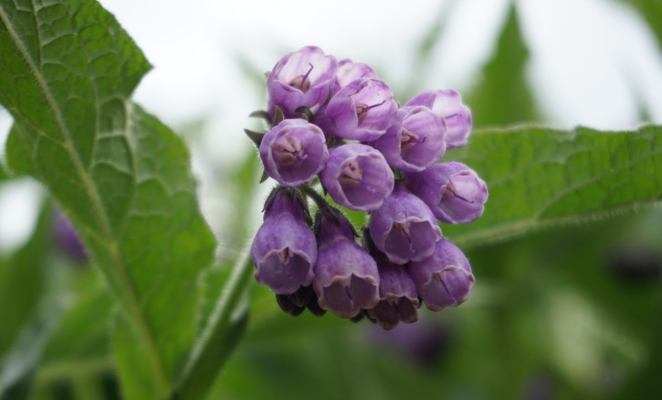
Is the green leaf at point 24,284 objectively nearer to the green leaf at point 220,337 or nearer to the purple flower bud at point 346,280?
the green leaf at point 220,337

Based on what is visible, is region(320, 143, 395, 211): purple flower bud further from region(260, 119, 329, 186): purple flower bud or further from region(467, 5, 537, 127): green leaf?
region(467, 5, 537, 127): green leaf

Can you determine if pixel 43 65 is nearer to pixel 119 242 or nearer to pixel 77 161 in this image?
pixel 77 161

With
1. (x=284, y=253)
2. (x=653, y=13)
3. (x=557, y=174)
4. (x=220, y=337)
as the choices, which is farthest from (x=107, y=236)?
(x=653, y=13)

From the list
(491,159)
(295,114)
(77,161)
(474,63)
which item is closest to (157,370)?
(77,161)

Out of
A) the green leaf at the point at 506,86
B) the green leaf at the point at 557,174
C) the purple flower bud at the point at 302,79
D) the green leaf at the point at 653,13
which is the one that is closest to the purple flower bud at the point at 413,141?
the purple flower bud at the point at 302,79

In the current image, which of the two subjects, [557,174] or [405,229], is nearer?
[405,229]

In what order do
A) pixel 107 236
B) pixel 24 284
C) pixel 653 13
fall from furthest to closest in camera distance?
pixel 653 13, pixel 24 284, pixel 107 236

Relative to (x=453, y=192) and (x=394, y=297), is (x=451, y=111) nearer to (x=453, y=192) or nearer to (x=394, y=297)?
(x=453, y=192)
